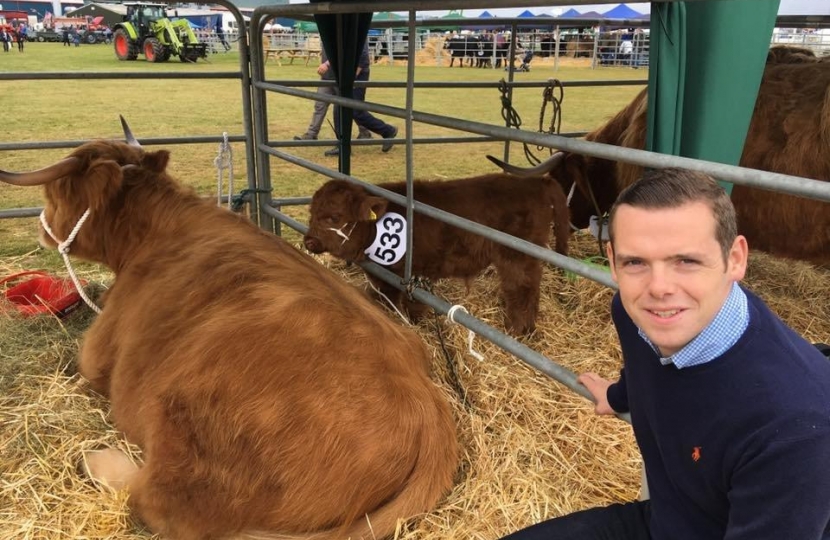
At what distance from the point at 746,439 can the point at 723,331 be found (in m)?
0.21

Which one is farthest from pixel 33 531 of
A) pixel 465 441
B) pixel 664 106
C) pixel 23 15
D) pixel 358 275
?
pixel 23 15

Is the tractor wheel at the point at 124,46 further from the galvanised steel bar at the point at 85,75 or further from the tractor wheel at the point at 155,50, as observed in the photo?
the galvanised steel bar at the point at 85,75

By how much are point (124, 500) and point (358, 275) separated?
279 cm

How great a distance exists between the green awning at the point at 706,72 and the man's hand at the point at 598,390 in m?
0.77

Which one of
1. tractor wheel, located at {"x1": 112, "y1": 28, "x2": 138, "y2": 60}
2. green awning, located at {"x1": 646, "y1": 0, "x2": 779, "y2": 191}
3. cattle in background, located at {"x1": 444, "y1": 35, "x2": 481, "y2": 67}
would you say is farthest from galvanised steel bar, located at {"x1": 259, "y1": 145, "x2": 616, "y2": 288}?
tractor wheel, located at {"x1": 112, "y1": 28, "x2": 138, "y2": 60}

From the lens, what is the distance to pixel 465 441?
272 cm

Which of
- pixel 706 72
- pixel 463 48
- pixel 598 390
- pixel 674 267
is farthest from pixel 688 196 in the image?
pixel 463 48

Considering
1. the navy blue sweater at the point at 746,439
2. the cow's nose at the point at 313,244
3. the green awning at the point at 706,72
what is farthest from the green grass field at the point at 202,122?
the navy blue sweater at the point at 746,439

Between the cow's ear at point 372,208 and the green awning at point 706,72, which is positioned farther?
the cow's ear at point 372,208

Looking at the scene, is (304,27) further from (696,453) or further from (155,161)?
(696,453)

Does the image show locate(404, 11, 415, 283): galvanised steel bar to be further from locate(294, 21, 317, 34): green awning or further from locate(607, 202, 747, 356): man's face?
locate(294, 21, 317, 34): green awning

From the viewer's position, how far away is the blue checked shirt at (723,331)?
53.3 inches

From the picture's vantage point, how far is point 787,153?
373cm

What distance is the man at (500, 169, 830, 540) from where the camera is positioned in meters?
1.21
